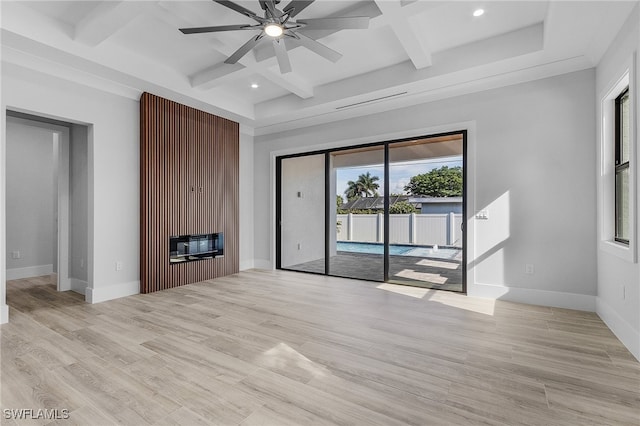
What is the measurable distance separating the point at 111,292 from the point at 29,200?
9.70ft

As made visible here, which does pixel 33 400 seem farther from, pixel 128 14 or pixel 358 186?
pixel 358 186

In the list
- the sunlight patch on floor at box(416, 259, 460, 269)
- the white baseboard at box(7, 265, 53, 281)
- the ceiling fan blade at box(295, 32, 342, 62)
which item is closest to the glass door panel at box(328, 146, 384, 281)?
the sunlight patch on floor at box(416, 259, 460, 269)

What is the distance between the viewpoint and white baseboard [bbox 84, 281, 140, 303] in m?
3.91

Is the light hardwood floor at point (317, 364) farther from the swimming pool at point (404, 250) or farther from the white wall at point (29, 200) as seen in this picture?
the swimming pool at point (404, 250)

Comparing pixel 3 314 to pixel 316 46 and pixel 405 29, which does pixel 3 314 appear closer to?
pixel 316 46

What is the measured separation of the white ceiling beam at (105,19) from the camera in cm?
272

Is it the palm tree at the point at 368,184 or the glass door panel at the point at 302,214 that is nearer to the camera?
the palm tree at the point at 368,184

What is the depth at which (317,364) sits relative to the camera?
90.5 inches

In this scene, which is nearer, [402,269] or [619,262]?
[619,262]

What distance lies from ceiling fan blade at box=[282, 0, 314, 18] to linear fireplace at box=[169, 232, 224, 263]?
3.61 meters

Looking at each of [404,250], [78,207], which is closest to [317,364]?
[78,207]

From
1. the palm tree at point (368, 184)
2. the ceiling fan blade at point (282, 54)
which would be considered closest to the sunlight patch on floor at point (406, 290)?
the palm tree at point (368, 184)

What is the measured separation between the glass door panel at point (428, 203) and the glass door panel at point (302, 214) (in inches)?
70.1

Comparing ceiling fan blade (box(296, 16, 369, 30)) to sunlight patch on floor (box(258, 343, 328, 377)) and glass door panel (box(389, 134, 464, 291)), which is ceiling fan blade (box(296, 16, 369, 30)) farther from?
sunlight patch on floor (box(258, 343, 328, 377))
